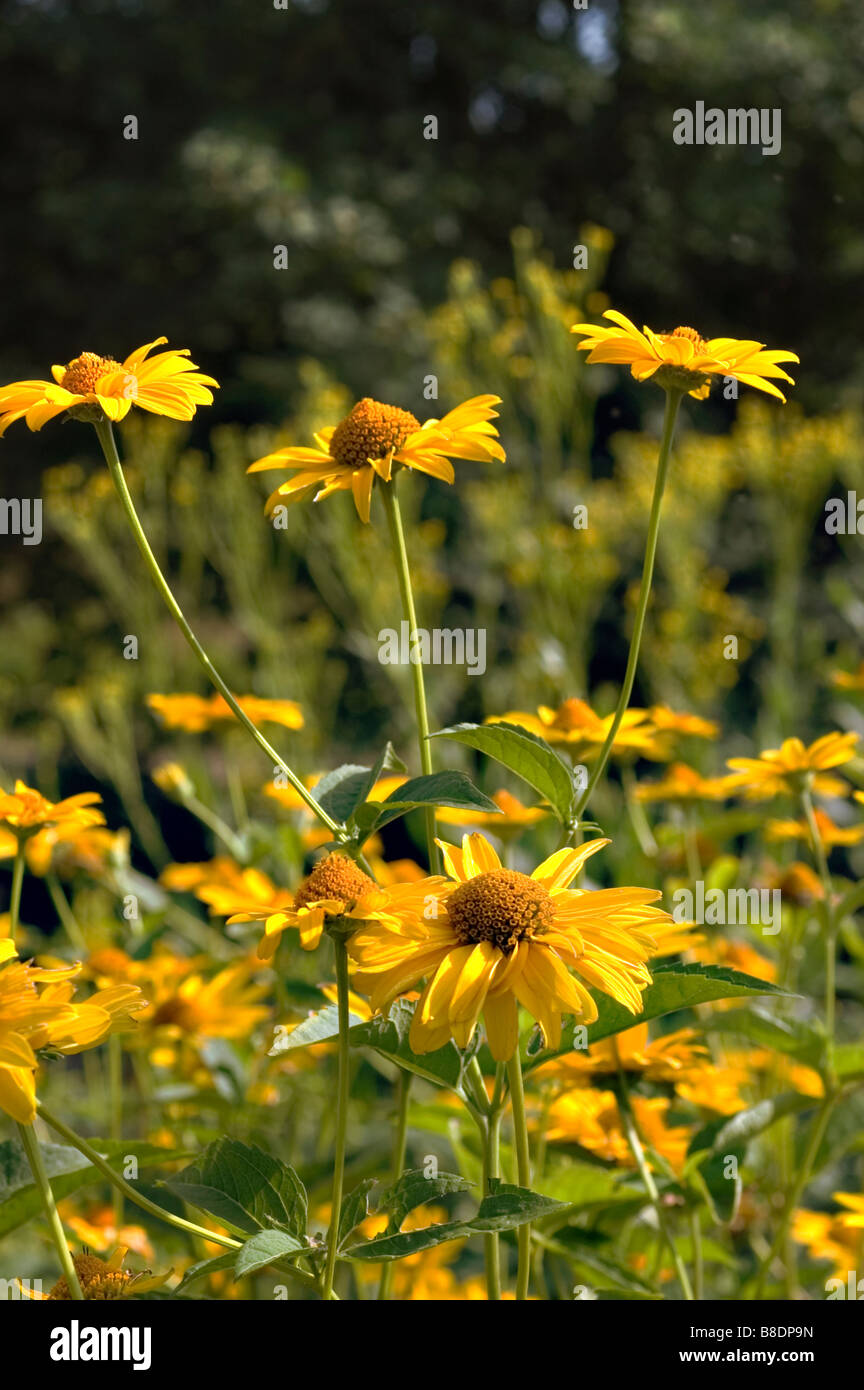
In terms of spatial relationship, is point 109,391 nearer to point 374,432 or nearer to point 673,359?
point 374,432

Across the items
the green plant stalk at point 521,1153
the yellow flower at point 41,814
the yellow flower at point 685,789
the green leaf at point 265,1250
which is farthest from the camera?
the yellow flower at point 685,789

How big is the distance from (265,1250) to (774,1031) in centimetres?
46

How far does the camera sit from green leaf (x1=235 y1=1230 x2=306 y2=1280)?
48 centimetres

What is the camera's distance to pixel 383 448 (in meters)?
0.72

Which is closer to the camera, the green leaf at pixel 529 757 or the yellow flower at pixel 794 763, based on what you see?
the green leaf at pixel 529 757

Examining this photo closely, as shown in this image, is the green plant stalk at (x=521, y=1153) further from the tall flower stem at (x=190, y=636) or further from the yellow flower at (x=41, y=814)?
the yellow flower at (x=41, y=814)

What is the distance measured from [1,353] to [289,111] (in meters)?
1.70

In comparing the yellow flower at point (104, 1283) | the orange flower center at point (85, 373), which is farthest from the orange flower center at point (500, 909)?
the orange flower center at point (85, 373)

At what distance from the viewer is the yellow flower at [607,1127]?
85 centimetres

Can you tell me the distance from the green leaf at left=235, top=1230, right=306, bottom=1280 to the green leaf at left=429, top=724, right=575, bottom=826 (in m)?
0.23

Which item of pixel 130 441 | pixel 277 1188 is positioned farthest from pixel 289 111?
pixel 277 1188

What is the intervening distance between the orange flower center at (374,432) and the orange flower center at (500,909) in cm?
26

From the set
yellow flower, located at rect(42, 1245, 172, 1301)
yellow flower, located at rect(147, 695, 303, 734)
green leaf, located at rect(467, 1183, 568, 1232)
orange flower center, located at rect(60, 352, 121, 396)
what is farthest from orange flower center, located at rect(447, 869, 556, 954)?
yellow flower, located at rect(147, 695, 303, 734)

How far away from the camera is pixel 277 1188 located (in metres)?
0.60
